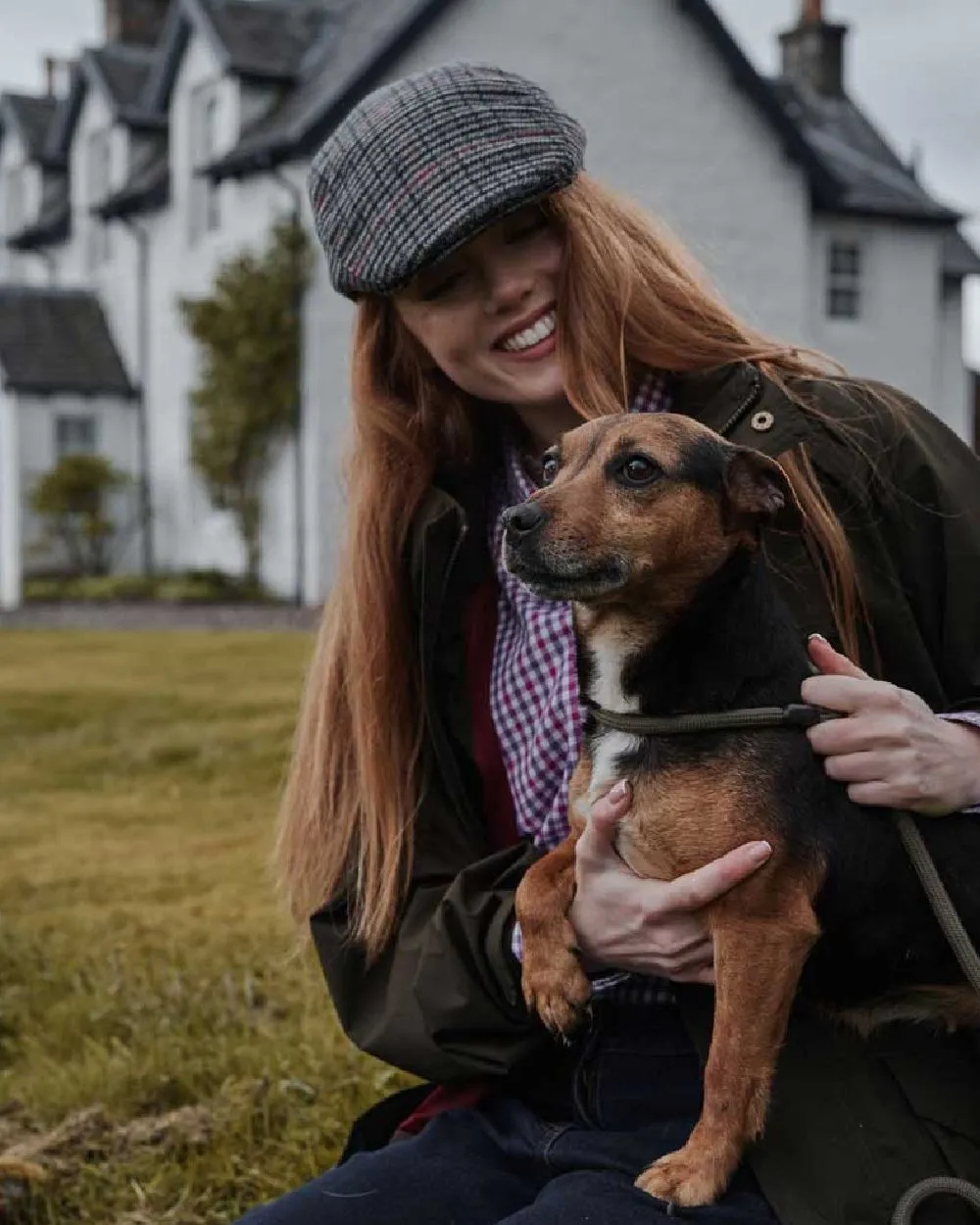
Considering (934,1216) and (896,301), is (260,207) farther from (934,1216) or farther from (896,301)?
(934,1216)

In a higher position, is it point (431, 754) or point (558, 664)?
point (558, 664)

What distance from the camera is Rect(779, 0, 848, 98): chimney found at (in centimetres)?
2741

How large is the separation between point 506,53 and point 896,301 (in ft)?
24.7

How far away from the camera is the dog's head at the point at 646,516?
8.43 feet

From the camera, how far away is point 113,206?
24.7 m

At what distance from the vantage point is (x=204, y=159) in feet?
75.1

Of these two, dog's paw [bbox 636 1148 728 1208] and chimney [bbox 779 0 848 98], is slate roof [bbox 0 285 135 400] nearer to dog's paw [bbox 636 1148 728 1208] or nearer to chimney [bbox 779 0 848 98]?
chimney [bbox 779 0 848 98]

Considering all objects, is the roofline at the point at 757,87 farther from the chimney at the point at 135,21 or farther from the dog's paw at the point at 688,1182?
the dog's paw at the point at 688,1182

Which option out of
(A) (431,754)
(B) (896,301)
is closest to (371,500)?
(A) (431,754)

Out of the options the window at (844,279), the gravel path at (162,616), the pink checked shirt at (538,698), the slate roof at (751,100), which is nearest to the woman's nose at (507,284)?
the pink checked shirt at (538,698)

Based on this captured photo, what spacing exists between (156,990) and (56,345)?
70.0ft

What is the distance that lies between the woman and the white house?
14917mm

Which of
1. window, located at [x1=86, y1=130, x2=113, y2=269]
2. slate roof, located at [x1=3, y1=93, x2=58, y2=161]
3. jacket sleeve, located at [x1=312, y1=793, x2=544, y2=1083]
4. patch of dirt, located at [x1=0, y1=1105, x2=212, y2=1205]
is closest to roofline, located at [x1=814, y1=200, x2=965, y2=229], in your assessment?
window, located at [x1=86, y1=130, x2=113, y2=269]

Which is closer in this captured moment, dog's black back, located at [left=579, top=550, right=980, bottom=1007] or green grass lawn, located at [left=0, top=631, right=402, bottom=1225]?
dog's black back, located at [left=579, top=550, right=980, bottom=1007]
